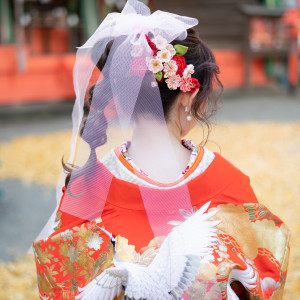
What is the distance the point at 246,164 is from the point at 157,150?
3339 millimetres

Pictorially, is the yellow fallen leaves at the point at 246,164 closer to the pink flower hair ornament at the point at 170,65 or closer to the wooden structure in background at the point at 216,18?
the pink flower hair ornament at the point at 170,65

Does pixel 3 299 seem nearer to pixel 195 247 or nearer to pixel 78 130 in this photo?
pixel 78 130

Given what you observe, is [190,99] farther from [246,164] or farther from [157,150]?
[246,164]

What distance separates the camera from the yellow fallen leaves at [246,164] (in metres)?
2.54

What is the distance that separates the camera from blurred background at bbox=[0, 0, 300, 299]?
130 inches

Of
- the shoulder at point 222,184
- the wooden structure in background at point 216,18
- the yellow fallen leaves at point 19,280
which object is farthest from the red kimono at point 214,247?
the wooden structure in background at point 216,18

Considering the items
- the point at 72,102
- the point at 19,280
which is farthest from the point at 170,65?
the point at 72,102

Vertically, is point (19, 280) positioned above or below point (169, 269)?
below

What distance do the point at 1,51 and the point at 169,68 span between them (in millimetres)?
5866

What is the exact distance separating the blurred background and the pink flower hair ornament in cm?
40

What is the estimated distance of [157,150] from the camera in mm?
1378

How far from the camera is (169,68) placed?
1311 mm

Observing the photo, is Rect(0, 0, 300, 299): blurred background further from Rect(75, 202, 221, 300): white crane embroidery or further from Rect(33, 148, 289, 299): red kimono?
Rect(75, 202, 221, 300): white crane embroidery

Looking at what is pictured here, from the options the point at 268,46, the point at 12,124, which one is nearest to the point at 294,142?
the point at 12,124
